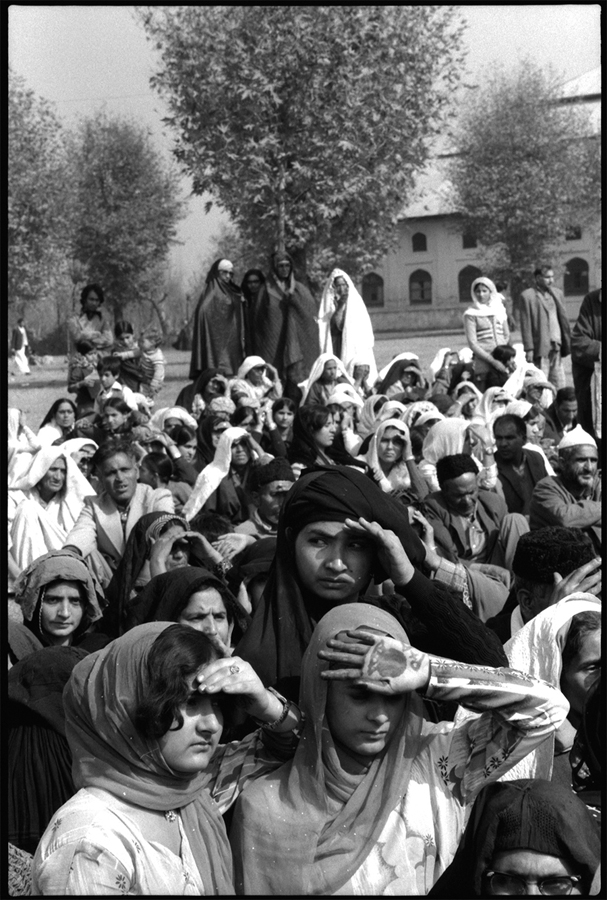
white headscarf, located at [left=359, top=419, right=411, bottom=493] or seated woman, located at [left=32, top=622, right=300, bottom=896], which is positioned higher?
white headscarf, located at [left=359, top=419, right=411, bottom=493]

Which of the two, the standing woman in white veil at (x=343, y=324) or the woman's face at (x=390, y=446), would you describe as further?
the standing woman in white veil at (x=343, y=324)

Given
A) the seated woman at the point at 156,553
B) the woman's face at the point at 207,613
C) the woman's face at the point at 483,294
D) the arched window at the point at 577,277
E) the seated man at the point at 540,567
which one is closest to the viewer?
the woman's face at the point at 207,613

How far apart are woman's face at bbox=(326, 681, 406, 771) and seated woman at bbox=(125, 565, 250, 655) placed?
1.08 metres

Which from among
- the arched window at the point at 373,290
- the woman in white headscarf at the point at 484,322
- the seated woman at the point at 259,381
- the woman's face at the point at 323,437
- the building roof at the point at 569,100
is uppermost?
the building roof at the point at 569,100

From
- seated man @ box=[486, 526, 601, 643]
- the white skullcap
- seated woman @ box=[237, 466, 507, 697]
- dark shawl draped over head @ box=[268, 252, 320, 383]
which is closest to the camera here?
seated woman @ box=[237, 466, 507, 697]

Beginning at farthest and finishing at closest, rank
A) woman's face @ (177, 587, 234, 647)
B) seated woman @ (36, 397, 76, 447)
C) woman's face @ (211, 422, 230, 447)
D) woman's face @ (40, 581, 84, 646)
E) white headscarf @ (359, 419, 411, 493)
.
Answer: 1. seated woman @ (36, 397, 76, 447)
2. woman's face @ (211, 422, 230, 447)
3. white headscarf @ (359, 419, 411, 493)
4. woman's face @ (40, 581, 84, 646)
5. woman's face @ (177, 587, 234, 647)

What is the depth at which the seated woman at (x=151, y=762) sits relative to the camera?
237 cm

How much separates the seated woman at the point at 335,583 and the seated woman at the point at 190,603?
51 cm

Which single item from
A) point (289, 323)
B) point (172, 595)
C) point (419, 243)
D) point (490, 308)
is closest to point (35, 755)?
point (172, 595)

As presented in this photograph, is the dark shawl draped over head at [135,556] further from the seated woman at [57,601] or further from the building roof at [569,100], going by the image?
the building roof at [569,100]

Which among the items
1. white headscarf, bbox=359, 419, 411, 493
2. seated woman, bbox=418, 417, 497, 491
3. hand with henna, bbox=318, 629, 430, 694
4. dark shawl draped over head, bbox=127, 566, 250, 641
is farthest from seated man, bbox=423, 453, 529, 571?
hand with henna, bbox=318, 629, 430, 694

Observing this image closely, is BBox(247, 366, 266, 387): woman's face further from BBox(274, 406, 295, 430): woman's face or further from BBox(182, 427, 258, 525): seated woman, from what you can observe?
BBox(182, 427, 258, 525): seated woman

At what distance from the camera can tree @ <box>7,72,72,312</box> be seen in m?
29.8

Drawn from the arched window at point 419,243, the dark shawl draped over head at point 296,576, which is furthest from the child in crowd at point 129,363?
the arched window at point 419,243
